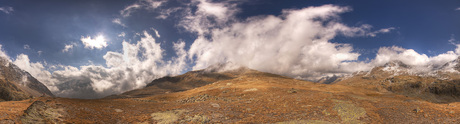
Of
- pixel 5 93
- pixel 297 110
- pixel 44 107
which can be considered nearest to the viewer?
pixel 44 107

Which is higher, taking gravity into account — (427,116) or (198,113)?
(198,113)

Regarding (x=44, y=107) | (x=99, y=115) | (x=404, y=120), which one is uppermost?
(x=44, y=107)

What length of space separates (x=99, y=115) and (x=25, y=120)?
547 centimetres

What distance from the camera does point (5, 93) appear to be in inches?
7357

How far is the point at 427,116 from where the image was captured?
62.0 feet

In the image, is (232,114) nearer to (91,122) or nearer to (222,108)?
(222,108)

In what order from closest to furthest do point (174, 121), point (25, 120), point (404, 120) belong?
point (25, 120), point (174, 121), point (404, 120)

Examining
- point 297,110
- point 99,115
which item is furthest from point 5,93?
point 297,110

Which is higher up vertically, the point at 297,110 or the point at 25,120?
the point at 25,120

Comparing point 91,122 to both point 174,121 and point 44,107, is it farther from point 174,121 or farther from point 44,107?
point 174,121

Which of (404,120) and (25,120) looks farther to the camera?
(404,120)

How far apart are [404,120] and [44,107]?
32.1m

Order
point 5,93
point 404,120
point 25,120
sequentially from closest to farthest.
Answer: point 25,120 → point 404,120 → point 5,93

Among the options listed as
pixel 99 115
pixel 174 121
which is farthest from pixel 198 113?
pixel 99 115
